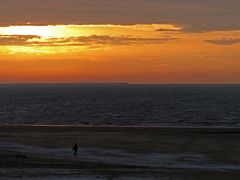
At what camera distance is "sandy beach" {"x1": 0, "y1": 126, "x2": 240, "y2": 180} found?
3497 centimetres

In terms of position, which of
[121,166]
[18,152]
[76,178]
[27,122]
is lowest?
[76,178]

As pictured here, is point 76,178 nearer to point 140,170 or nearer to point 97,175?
point 97,175

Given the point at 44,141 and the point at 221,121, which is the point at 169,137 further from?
the point at 221,121

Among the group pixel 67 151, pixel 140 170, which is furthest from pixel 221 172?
pixel 67 151

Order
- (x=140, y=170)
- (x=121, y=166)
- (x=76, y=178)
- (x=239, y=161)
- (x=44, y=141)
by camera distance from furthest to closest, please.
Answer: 1. (x=44, y=141)
2. (x=239, y=161)
3. (x=121, y=166)
4. (x=140, y=170)
5. (x=76, y=178)

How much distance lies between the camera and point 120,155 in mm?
47375

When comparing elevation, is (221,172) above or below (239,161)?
below

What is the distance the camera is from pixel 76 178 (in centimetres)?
3256

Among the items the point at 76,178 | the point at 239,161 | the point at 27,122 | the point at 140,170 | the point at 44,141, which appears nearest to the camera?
the point at 76,178

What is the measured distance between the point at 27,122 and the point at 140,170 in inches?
2589

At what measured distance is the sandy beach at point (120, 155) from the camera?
115 ft

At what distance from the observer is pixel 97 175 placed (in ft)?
111

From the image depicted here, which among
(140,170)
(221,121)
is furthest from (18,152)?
(221,121)

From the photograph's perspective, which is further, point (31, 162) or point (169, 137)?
Answer: point (169, 137)
